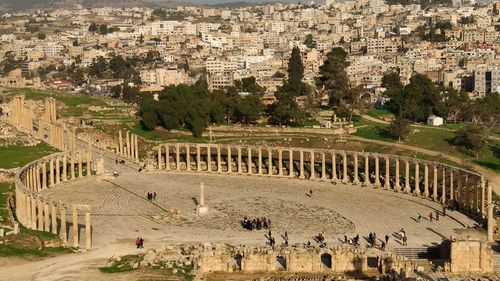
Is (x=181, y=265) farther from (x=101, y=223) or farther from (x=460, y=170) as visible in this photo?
(x=460, y=170)

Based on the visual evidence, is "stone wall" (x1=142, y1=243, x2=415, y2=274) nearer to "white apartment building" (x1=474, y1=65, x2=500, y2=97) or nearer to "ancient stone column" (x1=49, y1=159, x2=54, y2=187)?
"ancient stone column" (x1=49, y1=159, x2=54, y2=187)

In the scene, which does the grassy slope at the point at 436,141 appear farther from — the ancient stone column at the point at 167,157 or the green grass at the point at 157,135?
the ancient stone column at the point at 167,157

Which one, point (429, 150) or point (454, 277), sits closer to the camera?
point (454, 277)

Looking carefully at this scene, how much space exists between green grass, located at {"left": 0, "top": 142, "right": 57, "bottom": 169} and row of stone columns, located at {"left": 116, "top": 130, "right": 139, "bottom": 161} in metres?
5.91

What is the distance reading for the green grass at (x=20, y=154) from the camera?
65756mm

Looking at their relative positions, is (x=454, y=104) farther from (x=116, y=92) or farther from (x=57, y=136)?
(x=116, y=92)

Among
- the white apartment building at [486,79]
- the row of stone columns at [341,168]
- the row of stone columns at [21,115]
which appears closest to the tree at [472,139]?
the row of stone columns at [341,168]

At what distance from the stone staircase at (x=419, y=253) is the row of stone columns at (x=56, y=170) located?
87.4 ft

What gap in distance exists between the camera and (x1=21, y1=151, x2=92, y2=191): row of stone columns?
59550 mm

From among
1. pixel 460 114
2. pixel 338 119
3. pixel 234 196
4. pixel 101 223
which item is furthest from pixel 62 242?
pixel 460 114

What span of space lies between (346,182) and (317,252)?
75.4ft

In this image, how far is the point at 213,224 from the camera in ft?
166

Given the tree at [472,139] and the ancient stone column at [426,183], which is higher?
the tree at [472,139]

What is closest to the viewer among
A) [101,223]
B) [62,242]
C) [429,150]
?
[62,242]
